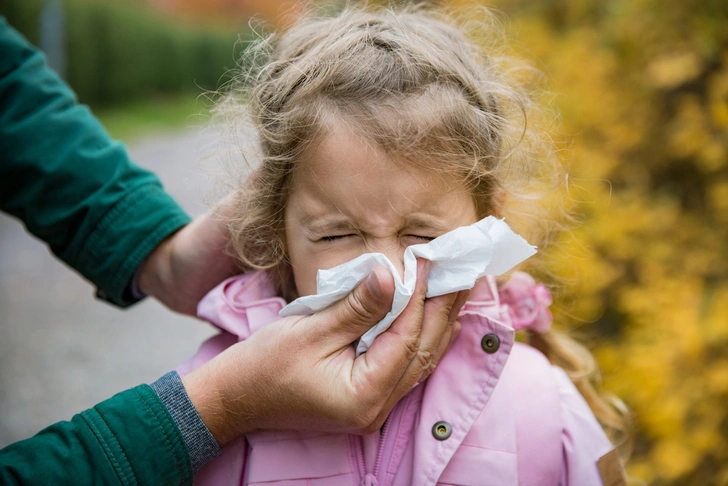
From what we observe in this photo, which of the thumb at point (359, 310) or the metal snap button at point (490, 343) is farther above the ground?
the thumb at point (359, 310)

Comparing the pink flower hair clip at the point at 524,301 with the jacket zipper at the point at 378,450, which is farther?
the pink flower hair clip at the point at 524,301

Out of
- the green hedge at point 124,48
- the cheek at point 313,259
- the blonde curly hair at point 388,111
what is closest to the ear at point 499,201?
the blonde curly hair at point 388,111

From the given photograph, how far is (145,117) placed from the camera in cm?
1670

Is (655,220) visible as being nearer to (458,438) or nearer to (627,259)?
(627,259)

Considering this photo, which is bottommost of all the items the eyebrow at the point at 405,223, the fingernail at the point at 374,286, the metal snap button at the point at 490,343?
the metal snap button at the point at 490,343

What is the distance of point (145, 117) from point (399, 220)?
16514 mm

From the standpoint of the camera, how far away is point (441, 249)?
4.87 feet

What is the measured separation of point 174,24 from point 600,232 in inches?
806

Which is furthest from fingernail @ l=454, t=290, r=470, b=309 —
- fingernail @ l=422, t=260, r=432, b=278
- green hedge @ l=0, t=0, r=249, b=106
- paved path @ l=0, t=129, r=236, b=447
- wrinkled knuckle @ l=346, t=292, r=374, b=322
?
green hedge @ l=0, t=0, r=249, b=106

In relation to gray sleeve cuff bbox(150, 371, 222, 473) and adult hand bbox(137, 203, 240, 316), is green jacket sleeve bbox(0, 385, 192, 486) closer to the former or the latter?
gray sleeve cuff bbox(150, 371, 222, 473)

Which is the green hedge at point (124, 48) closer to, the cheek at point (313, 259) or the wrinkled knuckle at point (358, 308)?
the cheek at point (313, 259)

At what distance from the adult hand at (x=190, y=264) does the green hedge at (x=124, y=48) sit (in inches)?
451

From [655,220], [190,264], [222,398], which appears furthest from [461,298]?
[655,220]

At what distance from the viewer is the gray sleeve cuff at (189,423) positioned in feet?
5.00
